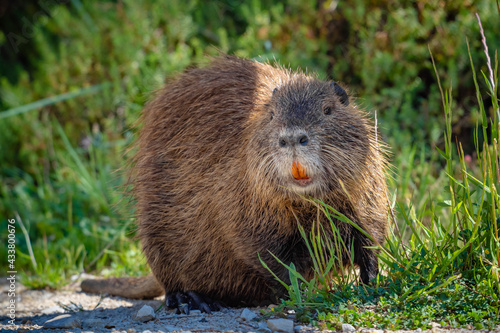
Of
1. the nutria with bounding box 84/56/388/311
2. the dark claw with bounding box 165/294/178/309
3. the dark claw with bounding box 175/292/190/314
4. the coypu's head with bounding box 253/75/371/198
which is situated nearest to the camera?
the coypu's head with bounding box 253/75/371/198

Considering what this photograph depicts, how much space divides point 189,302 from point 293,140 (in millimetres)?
1236

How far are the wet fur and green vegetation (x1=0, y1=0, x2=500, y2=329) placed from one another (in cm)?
44

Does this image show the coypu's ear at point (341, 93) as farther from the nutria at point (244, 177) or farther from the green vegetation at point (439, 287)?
the green vegetation at point (439, 287)

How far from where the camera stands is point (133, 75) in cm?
536

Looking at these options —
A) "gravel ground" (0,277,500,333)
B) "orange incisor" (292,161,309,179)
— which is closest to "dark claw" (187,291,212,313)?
"gravel ground" (0,277,500,333)

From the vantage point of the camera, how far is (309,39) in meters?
5.07

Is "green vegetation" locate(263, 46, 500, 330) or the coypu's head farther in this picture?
the coypu's head

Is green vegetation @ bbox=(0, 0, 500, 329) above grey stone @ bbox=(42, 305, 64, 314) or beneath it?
above

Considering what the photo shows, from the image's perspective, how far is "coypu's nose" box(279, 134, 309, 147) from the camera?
2.28 metres

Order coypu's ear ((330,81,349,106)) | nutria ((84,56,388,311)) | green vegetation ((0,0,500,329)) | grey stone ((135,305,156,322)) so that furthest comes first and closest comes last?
green vegetation ((0,0,500,329)) < coypu's ear ((330,81,349,106)) < grey stone ((135,305,156,322)) < nutria ((84,56,388,311))

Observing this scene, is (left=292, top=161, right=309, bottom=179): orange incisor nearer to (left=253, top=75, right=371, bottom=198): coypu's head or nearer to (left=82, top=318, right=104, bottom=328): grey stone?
(left=253, top=75, right=371, bottom=198): coypu's head

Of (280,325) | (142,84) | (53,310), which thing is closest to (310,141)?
(280,325)

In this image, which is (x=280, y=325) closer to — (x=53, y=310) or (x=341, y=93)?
(x=341, y=93)

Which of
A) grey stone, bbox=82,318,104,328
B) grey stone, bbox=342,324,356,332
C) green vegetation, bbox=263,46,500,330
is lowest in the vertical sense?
grey stone, bbox=82,318,104,328
